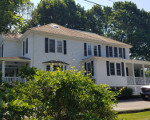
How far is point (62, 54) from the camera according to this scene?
17.8 m

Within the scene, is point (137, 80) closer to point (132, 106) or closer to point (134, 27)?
point (132, 106)

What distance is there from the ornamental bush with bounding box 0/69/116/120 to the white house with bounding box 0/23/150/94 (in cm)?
1116

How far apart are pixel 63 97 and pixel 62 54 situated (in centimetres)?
1363

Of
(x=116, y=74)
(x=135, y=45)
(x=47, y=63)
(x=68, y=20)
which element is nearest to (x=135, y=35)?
(x=135, y=45)

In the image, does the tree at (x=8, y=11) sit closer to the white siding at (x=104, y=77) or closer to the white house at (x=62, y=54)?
the white house at (x=62, y=54)

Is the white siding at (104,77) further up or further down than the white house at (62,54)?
further down

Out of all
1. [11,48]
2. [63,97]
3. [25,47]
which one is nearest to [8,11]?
[25,47]

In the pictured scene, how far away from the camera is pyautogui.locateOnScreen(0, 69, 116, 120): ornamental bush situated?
13.7 ft

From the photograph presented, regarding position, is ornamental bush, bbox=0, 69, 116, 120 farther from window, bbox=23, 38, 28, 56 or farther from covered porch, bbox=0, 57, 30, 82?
window, bbox=23, 38, 28, 56

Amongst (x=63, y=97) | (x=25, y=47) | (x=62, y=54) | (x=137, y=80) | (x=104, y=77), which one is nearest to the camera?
(x=63, y=97)

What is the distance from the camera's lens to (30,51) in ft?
54.3

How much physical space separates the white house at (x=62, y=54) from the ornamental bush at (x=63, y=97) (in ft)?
36.6

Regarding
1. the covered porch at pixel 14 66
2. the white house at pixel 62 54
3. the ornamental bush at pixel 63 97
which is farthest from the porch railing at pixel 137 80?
the ornamental bush at pixel 63 97

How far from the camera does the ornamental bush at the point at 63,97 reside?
419 cm
